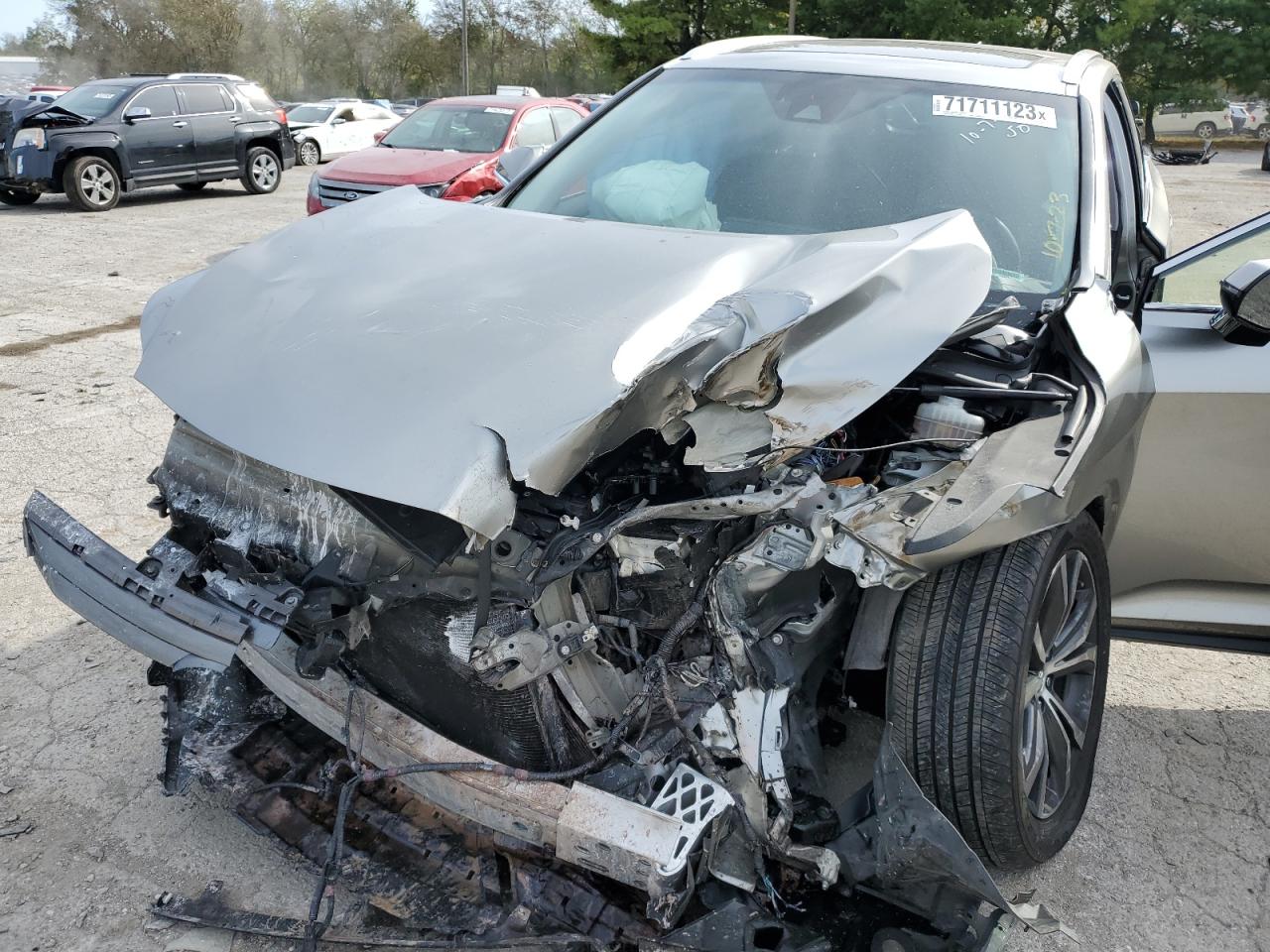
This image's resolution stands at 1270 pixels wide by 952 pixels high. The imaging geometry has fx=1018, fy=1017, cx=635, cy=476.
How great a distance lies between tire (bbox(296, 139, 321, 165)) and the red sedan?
9302 millimetres

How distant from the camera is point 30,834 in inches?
105

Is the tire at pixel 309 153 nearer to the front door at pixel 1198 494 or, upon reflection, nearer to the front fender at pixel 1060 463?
the front door at pixel 1198 494

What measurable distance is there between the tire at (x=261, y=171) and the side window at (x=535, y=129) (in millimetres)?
5697

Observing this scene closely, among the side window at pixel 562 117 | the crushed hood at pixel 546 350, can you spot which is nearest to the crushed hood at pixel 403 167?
the side window at pixel 562 117

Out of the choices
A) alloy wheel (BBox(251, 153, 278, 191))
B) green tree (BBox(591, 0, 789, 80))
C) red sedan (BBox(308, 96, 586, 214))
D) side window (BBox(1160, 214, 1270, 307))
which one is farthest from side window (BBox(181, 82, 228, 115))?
green tree (BBox(591, 0, 789, 80))

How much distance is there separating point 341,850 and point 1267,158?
1072 inches

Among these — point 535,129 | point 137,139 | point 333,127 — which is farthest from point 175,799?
point 333,127

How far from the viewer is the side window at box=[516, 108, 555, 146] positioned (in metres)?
11.5

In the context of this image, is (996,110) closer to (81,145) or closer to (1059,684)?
(1059,684)

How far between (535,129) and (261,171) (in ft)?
19.5

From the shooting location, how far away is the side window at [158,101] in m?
13.6

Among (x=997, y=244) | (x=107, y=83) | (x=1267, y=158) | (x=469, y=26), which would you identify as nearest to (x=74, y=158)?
(x=107, y=83)

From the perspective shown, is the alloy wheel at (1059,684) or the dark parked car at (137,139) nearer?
the alloy wheel at (1059,684)

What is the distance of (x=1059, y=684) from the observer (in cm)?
269
